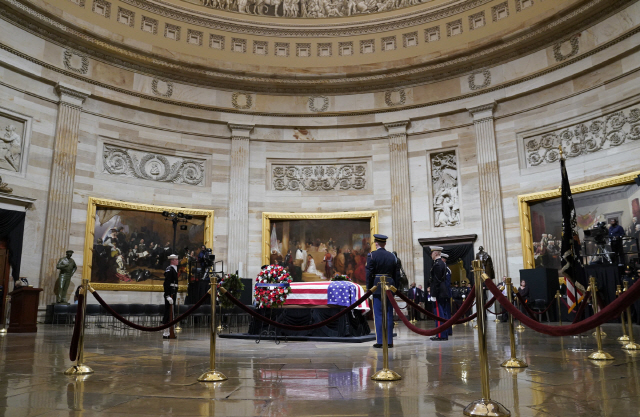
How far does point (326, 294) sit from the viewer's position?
1073cm

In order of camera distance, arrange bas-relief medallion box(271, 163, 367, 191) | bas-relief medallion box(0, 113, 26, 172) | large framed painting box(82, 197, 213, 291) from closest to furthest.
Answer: bas-relief medallion box(0, 113, 26, 172), large framed painting box(82, 197, 213, 291), bas-relief medallion box(271, 163, 367, 191)

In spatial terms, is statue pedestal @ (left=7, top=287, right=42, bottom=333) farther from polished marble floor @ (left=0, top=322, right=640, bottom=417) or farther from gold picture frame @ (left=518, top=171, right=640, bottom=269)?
gold picture frame @ (left=518, top=171, right=640, bottom=269)

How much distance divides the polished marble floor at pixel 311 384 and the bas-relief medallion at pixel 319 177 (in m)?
13.7

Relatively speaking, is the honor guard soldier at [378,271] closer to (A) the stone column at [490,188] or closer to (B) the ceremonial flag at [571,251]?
(B) the ceremonial flag at [571,251]

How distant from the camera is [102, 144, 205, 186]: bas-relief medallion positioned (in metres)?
19.2

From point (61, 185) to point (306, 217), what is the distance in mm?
9421

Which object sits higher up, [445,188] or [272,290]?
[445,188]

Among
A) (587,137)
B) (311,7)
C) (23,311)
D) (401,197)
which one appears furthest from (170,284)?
(311,7)

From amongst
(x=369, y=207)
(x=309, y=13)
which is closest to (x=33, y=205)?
(x=369, y=207)

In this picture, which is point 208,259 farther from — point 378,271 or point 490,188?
point 490,188

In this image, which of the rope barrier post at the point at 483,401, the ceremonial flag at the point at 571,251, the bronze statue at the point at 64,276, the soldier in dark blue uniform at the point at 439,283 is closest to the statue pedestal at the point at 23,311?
the bronze statue at the point at 64,276

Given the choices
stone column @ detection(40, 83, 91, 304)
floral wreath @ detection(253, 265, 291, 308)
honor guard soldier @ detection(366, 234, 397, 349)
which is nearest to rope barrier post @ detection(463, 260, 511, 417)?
honor guard soldier @ detection(366, 234, 397, 349)

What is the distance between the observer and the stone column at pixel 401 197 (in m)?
20.1

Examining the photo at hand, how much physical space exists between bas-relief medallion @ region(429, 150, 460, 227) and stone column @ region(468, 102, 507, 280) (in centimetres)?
112
